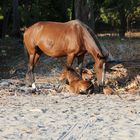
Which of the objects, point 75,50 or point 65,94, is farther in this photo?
point 75,50

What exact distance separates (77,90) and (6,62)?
9841mm

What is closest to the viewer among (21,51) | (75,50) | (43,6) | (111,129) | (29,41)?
(111,129)

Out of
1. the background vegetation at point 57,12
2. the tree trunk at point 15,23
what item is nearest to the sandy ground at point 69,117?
the tree trunk at point 15,23

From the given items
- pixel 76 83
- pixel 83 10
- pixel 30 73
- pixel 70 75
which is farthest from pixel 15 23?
pixel 76 83

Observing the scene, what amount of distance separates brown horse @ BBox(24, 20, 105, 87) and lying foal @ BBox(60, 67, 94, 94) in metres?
0.56

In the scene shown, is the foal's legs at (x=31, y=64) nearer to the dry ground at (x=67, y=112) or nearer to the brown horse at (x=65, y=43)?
the brown horse at (x=65, y=43)

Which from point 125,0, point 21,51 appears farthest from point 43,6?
point 21,51

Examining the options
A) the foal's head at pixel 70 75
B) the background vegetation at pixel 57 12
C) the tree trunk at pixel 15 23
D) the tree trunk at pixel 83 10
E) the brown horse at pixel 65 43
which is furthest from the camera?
the background vegetation at pixel 57 12

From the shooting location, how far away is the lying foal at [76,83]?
1310 centimetres

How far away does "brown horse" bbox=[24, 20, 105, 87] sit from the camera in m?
14.0

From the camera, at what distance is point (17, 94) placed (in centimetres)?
1329

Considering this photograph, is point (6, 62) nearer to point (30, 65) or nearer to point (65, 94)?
point (30, 65)

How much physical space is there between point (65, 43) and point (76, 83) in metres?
1.74

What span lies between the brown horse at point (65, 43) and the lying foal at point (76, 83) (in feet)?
1.83
